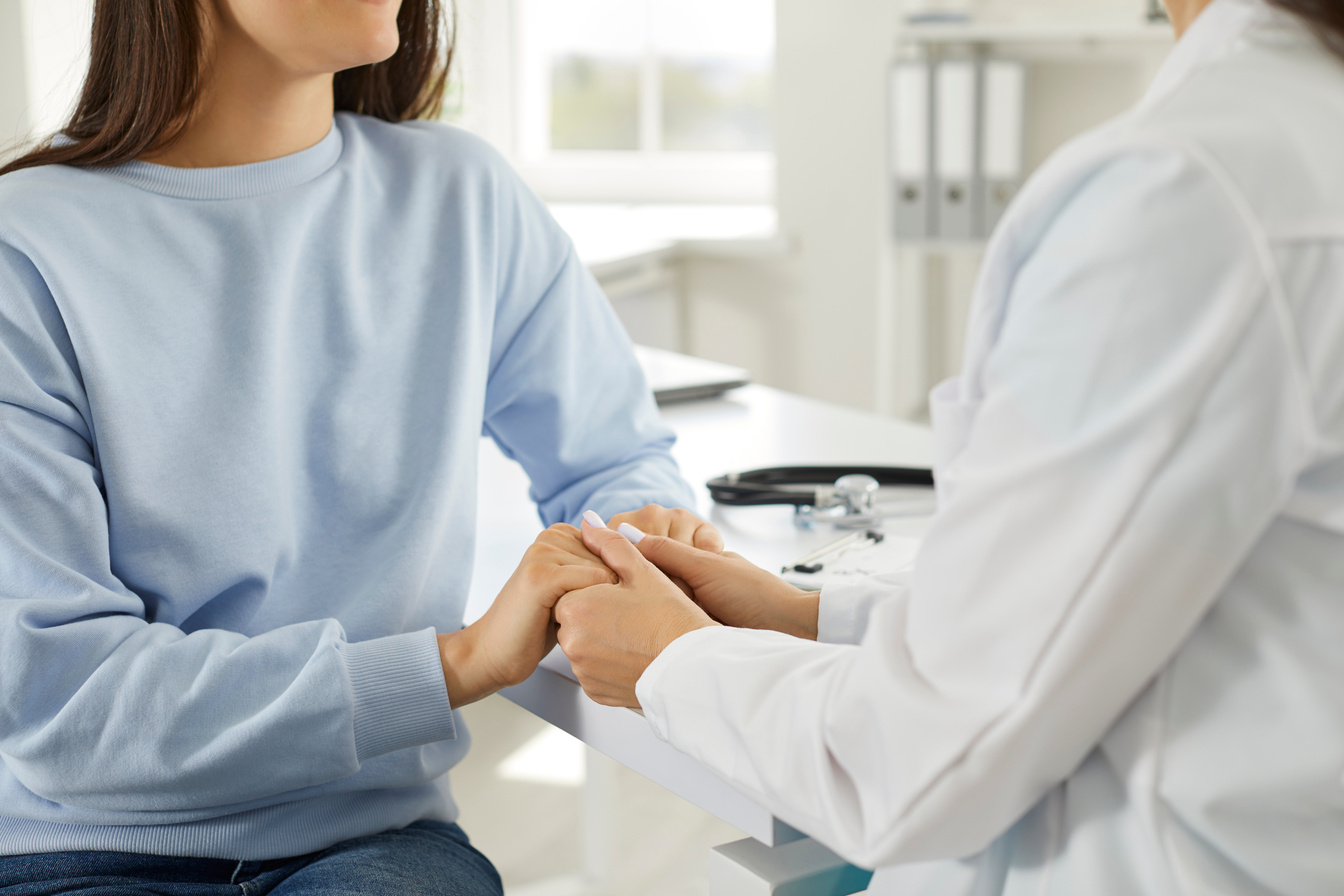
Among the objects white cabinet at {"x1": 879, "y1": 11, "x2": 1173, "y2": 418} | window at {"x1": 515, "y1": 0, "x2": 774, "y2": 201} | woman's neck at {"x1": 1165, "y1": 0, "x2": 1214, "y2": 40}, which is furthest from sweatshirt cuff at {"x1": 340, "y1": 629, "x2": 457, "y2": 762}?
window at {"x1": 515, "y1": 0, "x2": 774, "y2": 201}

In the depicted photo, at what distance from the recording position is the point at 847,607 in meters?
0.85

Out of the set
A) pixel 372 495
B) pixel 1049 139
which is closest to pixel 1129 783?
pixel 372 495

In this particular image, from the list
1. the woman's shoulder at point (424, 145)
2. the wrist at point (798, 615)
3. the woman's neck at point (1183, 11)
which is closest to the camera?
the woman's neck at point (1183, 11)

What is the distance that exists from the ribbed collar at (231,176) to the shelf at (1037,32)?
191 cm

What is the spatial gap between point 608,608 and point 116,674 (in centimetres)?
33

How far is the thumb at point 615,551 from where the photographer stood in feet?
2.81

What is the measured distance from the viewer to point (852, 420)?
148 centimetres

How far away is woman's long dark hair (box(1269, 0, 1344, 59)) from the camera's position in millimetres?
542

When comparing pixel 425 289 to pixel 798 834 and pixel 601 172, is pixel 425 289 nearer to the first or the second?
pixel 798 834

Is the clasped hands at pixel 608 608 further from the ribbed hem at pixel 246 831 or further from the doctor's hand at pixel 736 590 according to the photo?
the ribbed hem at pixel 246 831

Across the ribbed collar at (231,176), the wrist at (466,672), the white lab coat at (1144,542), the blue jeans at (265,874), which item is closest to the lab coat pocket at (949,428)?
the white lab coat at (1144,542)

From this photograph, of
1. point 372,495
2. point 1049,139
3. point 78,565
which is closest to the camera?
point 78,565

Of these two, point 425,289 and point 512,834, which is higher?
point 425,289

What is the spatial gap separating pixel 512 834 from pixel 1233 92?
2008 mm
